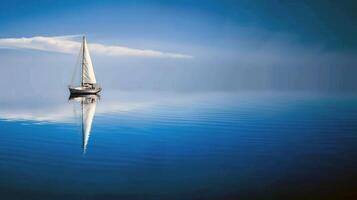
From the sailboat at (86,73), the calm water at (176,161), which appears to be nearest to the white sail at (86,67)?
the sailboat at (86,73)

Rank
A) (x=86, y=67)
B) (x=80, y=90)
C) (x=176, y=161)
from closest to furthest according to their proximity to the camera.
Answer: (x=176, y=161)
(x=80, y=90)
(x=86, y=67)

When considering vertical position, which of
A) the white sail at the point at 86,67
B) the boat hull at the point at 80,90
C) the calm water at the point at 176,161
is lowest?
the calm water at the point at 176,161

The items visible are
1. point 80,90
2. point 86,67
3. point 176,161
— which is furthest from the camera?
point 86,67

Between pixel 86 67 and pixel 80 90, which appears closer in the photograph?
pixel 80 90

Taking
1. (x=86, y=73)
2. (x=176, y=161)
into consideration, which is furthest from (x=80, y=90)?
(x=176, y=161)

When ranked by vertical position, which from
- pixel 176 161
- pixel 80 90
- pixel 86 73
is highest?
pixel 86 73

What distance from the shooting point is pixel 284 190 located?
862 centimetres

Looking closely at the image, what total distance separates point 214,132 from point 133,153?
5818 millimetres

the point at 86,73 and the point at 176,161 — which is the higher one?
the point at 86,73

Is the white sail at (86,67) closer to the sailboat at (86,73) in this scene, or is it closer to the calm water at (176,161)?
the sailboat at (86,73)

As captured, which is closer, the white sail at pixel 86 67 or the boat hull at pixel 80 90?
the boat hull at pixel 80 90

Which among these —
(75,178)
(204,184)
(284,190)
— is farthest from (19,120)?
(284,190)

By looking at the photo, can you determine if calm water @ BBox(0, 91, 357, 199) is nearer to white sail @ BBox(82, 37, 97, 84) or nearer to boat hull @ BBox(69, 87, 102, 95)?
boat hull @ BBox(69, 87, 102, 95)

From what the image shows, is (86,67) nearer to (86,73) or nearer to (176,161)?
(86,73)
